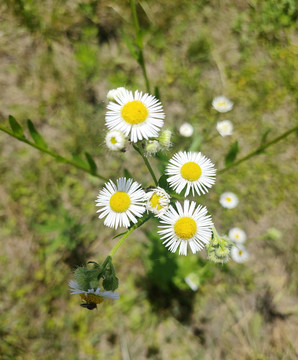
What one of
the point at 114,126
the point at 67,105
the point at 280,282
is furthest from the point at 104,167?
the point at 280,282

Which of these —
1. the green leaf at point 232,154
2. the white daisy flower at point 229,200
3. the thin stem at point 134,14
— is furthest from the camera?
the white daisy flower at point 229,200

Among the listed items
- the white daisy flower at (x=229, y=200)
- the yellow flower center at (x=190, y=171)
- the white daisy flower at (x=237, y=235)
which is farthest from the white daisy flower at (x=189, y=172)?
the white daisy flower at (x=237, y=235)

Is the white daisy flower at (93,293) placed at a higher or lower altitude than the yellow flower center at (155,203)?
lower

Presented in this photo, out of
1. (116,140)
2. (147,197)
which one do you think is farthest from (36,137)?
(147,197)

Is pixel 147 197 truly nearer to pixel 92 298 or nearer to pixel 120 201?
pixel 120 201

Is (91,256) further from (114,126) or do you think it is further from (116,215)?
(114,126)

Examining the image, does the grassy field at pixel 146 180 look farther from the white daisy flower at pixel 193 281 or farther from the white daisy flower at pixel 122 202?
the white daisy flower at pixel 122 202
